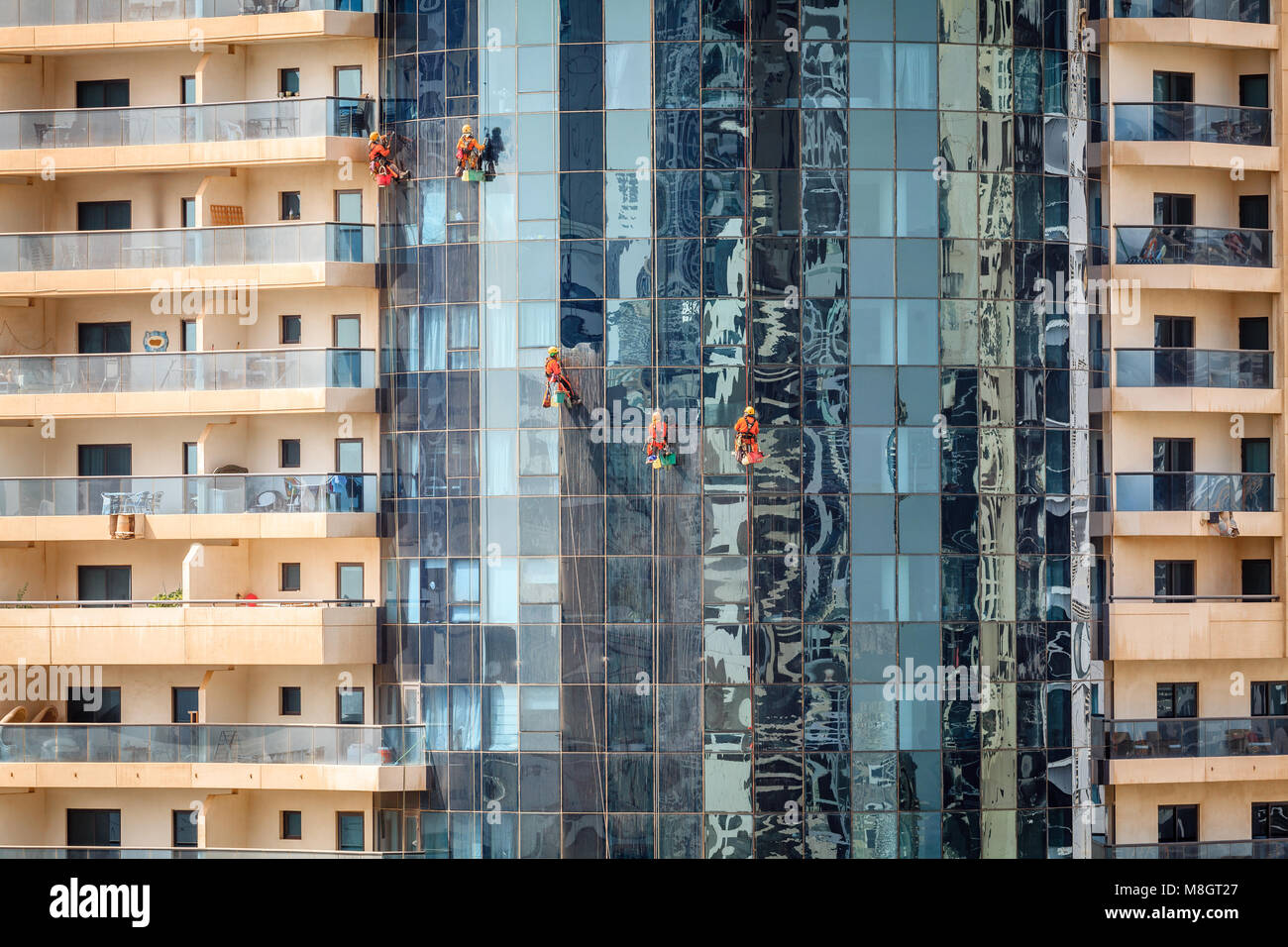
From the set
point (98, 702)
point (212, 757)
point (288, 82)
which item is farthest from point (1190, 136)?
point (98, 702)

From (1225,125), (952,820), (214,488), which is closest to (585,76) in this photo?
(214,488)

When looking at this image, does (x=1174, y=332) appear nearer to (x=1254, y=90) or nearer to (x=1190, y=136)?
(x=1190, y=136)

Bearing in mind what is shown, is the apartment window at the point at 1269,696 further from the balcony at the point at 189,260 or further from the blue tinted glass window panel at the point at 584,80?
the balcony at the point at 189,260

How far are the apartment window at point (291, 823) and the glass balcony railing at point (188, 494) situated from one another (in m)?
6.44

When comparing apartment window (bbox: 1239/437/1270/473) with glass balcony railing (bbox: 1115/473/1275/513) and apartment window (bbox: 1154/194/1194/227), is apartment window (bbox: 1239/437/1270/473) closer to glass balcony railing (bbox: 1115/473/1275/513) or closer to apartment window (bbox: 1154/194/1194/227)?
glass balcony railing (bbox: 1115/473/1275/513)

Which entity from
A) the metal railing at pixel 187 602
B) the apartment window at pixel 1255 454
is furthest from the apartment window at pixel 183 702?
the apartment window at pixel 1255 454

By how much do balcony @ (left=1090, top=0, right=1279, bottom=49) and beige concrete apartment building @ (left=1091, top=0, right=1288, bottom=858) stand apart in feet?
0.13

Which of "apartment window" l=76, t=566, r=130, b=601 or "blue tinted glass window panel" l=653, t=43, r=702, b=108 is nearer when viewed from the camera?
"blue tinted glass window panel" l=653, t=43, r=702, b=108

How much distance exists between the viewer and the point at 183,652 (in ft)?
93.0

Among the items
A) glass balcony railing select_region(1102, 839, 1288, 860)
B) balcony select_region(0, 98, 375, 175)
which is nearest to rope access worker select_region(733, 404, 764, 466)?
balcony select_region(0, 98, 375, 175)

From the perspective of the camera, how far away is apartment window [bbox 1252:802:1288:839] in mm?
29500

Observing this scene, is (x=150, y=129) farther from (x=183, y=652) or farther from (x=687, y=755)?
(x=687, y=755)

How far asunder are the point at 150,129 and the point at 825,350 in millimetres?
15334

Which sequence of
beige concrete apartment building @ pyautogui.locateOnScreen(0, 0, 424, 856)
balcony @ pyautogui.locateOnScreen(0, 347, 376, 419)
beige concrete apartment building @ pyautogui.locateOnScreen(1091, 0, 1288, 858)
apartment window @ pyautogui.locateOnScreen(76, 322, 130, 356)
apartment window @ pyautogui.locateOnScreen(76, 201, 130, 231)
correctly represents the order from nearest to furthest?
beige concrete apartment building @ pyautogui.locateOnScreen(0, 0, 424, 856)
balcony @ pyautogui.locateOnScreen(0, 347, 376, 419)
beige concrete apartment building @ pyautogui.locateOnScreen(1091, 0, 1288, 858)
apartment window @ pyautogui.locateOnScreen(76, 322, 130, 356)
apartment window @ pyautogui.locateOnScreen(76, 201, 130, 231)
